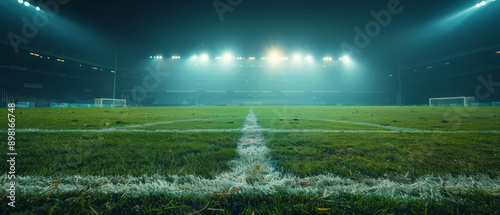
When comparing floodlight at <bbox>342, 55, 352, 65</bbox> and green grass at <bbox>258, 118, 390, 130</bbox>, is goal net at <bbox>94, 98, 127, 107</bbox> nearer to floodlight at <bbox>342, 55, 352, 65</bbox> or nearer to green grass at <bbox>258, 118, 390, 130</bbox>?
green grass at <bbox>258, 118, 390, 130</bbox>

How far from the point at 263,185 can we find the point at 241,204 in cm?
25

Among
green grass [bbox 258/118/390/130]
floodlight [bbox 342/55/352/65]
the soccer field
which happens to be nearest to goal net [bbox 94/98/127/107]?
green grass [bbox 258/118/390/130]

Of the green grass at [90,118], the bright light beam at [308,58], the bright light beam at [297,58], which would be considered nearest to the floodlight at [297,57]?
the bright light beam at [297,58]

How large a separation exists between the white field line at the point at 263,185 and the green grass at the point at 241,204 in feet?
0.19

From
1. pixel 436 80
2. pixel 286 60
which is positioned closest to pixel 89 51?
pixel 286 60

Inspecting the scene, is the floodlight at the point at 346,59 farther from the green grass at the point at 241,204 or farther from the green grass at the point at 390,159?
the green grass at the point at 241,204

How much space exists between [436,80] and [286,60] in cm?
2633

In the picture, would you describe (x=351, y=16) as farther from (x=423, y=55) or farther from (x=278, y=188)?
(x=278, y=188)

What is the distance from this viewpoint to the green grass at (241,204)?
0.72 metres

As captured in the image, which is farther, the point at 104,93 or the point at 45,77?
the point at 104,93

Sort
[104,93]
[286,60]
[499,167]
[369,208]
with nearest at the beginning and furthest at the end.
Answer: [369,208] → [499,167] → [104,93] → [286,60]

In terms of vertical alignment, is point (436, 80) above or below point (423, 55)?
below

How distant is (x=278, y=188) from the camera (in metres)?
0.94

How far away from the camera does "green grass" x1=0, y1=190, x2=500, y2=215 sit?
72cm
